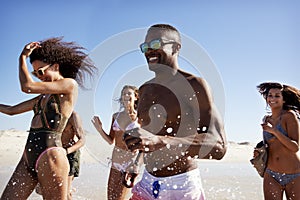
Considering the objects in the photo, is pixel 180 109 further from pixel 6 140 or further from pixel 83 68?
pixel 6 140

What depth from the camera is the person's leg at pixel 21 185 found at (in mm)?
3453

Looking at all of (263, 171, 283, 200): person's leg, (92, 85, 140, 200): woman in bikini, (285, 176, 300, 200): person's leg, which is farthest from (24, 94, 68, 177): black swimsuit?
(285, 176, 300, 200): person's leg

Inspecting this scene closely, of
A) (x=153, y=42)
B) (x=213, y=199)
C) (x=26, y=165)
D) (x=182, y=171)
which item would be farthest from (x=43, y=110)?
(x=213, y=199)

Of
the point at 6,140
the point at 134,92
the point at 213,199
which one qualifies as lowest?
the point at 6,140

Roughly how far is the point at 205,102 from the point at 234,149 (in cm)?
2304

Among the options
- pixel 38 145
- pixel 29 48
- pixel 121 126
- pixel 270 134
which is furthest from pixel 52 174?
pixel 270 134

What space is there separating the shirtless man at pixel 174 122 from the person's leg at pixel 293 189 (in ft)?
6.65

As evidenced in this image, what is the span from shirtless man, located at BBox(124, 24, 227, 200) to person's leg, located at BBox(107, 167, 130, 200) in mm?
1819

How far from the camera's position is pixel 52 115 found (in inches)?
140

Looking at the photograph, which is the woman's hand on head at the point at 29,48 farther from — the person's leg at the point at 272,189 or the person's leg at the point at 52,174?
the person's leg at the point at 272,189

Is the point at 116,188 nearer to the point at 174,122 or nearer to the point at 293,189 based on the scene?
the point at 293,189

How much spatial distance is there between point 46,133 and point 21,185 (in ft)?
1.49

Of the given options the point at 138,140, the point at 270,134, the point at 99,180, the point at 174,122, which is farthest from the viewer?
the point at 99,180

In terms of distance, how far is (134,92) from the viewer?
17.5 ft
